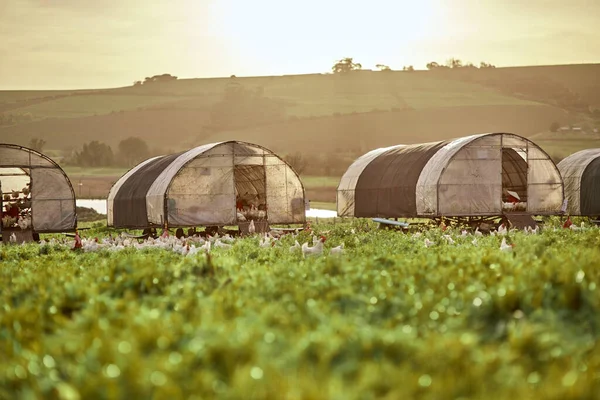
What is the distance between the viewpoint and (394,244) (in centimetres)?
2334

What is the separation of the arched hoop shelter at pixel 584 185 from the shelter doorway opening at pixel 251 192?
19.4 metres

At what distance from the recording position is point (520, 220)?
130ft

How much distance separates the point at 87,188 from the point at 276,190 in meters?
90.5

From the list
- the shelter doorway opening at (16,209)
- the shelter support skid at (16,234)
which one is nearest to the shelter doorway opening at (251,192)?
the shelter support skid at (16,234)

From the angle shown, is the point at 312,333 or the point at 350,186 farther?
the point at 350,186

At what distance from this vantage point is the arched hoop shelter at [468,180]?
39.1 m

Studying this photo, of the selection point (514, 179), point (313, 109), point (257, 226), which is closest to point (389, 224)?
point (257, 226)

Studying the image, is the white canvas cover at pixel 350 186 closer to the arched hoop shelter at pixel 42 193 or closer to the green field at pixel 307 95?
the arched hoop shelter at pixel 42 193

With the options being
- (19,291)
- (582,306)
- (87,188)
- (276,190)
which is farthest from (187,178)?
(87,188)

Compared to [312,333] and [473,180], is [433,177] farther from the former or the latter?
[312,333]

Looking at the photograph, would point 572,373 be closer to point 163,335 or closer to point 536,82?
point 163,335

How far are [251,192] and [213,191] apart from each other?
9624mm

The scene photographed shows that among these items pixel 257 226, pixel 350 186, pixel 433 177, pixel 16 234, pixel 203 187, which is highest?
pixel 433 177

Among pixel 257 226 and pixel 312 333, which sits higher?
pixel 312 333
